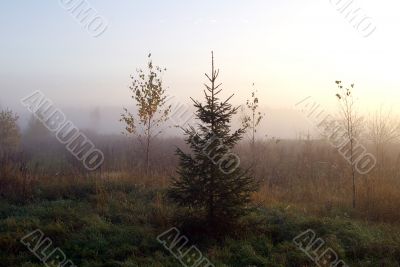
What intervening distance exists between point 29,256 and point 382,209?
26.7ft

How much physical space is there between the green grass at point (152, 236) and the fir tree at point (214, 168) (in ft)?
2.12

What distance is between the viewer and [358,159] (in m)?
12.7

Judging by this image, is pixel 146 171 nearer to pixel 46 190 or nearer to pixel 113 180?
pixel 113 180

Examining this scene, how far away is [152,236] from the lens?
27.3 ft

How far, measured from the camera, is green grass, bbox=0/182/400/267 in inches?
288

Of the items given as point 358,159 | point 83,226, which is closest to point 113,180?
point 83,226

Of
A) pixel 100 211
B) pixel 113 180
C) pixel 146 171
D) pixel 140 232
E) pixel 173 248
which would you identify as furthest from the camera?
pixel 146 171

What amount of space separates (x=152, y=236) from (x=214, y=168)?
176 cm

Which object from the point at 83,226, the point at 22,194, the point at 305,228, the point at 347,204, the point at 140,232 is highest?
the point at 347,204

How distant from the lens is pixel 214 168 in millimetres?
8195

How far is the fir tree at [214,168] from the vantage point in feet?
27.0

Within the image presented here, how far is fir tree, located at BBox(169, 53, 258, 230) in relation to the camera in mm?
8219

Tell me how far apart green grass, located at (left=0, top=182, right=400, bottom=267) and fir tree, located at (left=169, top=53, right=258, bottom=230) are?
0.65 meters

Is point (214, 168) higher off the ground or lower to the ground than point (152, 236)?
higher
